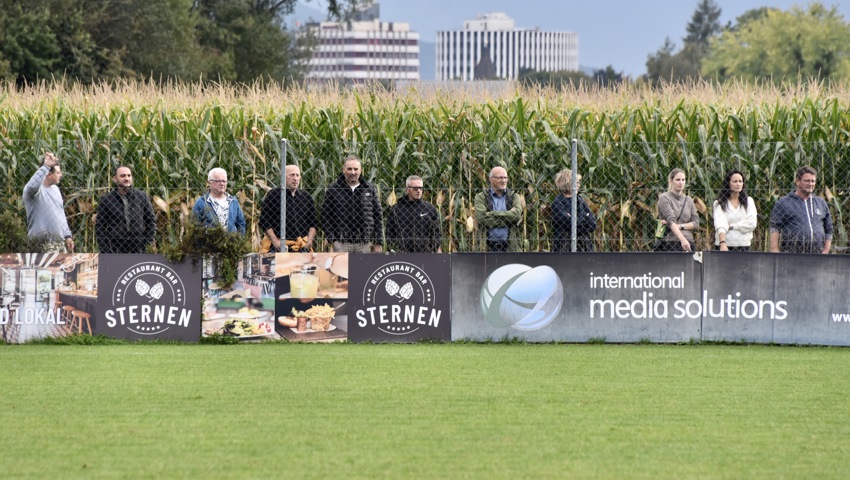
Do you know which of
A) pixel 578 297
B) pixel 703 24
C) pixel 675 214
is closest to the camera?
pixel 578 297

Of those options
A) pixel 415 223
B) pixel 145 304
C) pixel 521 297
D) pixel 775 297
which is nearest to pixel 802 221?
pixel 775 297

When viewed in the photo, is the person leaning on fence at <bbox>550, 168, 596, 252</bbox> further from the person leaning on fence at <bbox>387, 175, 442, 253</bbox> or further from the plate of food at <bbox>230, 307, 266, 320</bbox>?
the plate of food at <bbox>230, 307, 266, 320</bbox>

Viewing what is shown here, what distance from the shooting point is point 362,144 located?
56.3 feet

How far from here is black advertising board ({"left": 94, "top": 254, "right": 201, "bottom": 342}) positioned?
45.9ft

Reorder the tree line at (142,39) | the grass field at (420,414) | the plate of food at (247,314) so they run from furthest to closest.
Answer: the tree line at (142,39) → the plate of food at (247,314) → the grass field at (420,414)

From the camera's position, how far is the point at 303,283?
14.1 m

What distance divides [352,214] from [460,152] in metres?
2.82

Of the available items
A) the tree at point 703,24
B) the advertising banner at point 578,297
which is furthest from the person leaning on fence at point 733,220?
the tree at point 703,24

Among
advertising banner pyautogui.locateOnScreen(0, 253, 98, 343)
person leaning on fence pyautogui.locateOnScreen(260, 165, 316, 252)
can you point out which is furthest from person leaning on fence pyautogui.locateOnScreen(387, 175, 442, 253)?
advertising banner pyautogui.locateOnScreen(0, 253, 98, 343)

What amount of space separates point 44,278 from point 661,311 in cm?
703

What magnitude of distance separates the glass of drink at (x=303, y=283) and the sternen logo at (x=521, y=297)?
1.93 meters

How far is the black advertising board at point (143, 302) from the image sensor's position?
45.9 feet

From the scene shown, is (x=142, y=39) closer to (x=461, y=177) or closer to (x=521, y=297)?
(x=461, y=177)

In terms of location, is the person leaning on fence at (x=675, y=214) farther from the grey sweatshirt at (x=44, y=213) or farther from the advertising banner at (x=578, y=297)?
the grey sweatshirt at (x=44, y=213)
